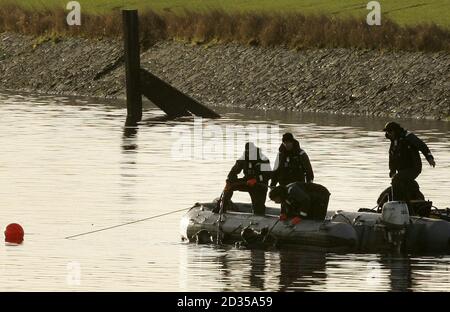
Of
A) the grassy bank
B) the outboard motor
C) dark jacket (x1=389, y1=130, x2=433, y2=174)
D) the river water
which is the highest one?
the grassy bank

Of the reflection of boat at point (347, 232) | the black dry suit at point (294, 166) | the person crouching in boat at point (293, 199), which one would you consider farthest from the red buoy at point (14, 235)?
the black dry suit at point (294, 166)

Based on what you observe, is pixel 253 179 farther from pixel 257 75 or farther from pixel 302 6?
pixel 302 6

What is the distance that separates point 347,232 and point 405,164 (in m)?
2.28

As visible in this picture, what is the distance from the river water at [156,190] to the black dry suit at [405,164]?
191 centimetres

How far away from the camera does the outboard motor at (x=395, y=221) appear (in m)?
41.2

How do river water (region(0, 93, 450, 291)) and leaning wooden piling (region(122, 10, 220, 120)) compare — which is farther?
leaning wooden piling (region(122, 10, 220, 120))

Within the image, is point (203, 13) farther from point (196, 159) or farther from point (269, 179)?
point (269, 179)

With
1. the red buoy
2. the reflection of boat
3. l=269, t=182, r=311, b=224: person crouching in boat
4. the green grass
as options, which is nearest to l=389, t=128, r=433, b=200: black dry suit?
the reflection of boat

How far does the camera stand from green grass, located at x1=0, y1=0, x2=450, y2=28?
299ft

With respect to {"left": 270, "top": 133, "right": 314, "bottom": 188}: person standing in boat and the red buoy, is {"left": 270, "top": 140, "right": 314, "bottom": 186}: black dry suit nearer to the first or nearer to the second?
{"left": 270, "top": 133, "right": 314, "bottom": 188}: person standing in boat

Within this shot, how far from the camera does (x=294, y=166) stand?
1684 inches

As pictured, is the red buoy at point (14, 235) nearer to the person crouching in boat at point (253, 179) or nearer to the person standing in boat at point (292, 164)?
the person crouching in boat at point (253, 179)

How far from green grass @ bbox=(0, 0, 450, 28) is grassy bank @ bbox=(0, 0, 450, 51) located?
972 mm
